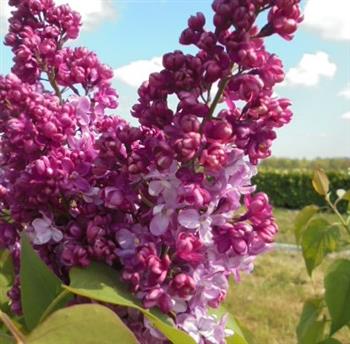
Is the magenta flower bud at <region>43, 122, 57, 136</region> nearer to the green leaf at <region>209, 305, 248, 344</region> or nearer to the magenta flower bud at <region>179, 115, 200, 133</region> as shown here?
the magenta flower bud at <region>179, 115, 200, 133</region>

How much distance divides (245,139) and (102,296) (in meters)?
0.18

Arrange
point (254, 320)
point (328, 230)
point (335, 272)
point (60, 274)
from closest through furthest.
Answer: point (60, 274)
point (335, 272)
point (328, 230)
point (254, 320)

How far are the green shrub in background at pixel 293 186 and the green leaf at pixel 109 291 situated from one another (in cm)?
1131

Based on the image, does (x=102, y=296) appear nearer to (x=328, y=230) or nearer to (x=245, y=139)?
(x=245, y=139)

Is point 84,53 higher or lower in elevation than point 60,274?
higher

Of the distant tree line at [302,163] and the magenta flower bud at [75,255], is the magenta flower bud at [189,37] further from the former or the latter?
the distant tree line at [302,163]

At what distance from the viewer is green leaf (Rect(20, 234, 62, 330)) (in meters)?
0.58

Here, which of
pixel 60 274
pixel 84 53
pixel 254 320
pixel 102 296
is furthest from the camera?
pixel 254 320

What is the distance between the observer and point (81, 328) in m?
0.46

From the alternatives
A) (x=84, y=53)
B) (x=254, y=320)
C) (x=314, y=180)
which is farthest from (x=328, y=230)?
(x=254, y=320)

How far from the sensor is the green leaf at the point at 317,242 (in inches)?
51.3

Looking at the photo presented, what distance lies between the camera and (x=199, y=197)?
0.55 m

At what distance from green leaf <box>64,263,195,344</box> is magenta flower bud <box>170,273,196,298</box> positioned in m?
0.03

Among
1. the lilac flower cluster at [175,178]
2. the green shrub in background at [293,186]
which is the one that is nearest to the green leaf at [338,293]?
the lilac flower cluster at [175,178]
